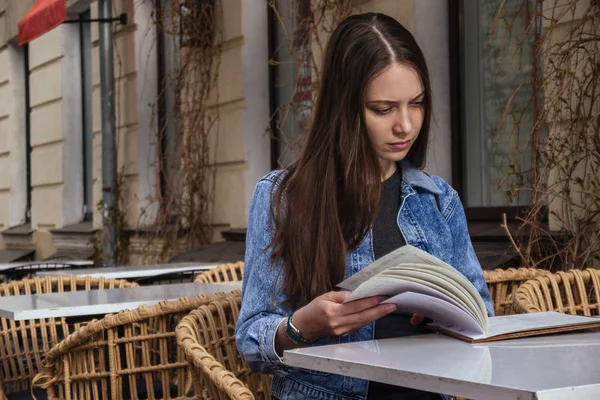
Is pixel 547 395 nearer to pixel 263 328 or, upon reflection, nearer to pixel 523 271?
pixel 263 328

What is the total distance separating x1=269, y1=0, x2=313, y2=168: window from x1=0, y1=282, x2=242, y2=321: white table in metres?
2.98

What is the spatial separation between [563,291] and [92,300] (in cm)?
150

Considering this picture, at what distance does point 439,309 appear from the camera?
1.82 metres

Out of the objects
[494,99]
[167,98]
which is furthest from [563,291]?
[167,98]

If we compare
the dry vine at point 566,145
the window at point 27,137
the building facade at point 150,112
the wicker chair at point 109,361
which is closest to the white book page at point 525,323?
the wicker chair at point 109,361

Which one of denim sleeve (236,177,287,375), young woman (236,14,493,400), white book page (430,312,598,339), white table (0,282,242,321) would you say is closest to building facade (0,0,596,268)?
white table (0,282,242,321)

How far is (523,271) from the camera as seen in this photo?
3.06 metres

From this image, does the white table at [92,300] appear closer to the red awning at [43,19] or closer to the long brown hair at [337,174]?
the long brown hair at [337,174]

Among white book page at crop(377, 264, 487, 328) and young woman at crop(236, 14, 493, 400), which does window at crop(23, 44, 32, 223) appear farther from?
white book page at crop(377, 264, 487, 328)

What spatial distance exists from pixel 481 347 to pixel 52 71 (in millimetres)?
10742

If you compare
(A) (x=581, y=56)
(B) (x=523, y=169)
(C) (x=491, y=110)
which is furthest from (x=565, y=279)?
(C) (x=491, y=110)

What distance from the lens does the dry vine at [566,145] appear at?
178 inches

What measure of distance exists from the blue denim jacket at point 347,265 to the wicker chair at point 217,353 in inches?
3.8

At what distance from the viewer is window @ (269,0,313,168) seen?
6887 millimetres
